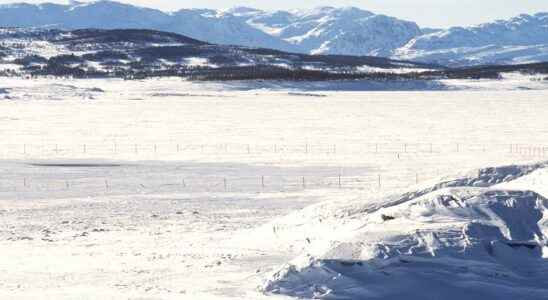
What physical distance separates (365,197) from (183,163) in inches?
761

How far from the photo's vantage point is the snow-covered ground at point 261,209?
18.6 metres

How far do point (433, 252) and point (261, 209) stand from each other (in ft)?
35.8

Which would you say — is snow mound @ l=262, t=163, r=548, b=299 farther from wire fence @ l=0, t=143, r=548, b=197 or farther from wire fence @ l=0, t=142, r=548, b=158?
wire fence @ l=0, t=142, r=548, b=158

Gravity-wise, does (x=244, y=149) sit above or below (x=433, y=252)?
below

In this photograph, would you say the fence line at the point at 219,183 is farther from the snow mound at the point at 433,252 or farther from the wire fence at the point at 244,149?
the snow mound at the point at 433,252

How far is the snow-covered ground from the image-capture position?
18641 mm

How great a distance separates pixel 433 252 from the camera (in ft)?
62.5

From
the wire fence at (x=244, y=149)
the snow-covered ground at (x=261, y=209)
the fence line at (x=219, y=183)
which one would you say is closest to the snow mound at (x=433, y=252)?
the snow-covered ground at (x=261, y=209)

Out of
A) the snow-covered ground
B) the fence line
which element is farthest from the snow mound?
the fence line

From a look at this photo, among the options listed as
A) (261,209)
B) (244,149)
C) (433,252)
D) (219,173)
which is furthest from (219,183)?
(433,252)

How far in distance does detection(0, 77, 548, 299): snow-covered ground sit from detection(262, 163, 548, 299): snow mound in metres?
0.04

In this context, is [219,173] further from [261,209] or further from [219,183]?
[261,209]

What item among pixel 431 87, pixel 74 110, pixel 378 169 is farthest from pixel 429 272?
pixel 431 87

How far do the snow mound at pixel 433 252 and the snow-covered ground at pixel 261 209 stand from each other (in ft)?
0.13
